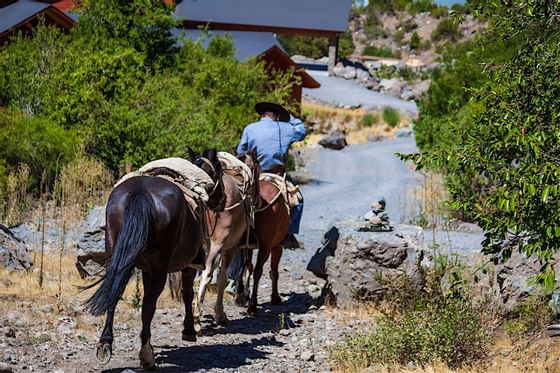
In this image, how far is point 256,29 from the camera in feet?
148

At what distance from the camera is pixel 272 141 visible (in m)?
13.2

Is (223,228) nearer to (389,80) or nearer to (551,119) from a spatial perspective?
(551,119)

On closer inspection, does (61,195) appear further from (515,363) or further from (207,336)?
(515,363)

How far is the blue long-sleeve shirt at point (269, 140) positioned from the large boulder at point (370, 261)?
4.84 ft

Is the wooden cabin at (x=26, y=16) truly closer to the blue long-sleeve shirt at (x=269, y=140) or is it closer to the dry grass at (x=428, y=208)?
the dry grass at (x=428, y=208)

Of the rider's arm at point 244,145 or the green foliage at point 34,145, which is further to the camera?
the green foliage at point 34,145

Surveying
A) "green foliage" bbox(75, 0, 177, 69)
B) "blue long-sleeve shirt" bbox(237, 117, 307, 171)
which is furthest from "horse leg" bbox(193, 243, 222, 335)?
"green foliage" bbox(75, 0, 177, 69)

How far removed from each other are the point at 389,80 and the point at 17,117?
1804 inches

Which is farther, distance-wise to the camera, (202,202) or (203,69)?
(203,69)

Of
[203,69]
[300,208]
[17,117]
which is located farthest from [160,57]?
[300,208]

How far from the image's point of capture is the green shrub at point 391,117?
4784cm

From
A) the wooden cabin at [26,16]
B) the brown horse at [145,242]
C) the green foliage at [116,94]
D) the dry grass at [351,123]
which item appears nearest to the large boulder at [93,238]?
the brown horse at [145,242]

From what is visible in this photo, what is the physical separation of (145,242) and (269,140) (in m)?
5.34

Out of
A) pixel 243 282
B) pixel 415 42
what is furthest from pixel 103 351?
pixel 415 42
